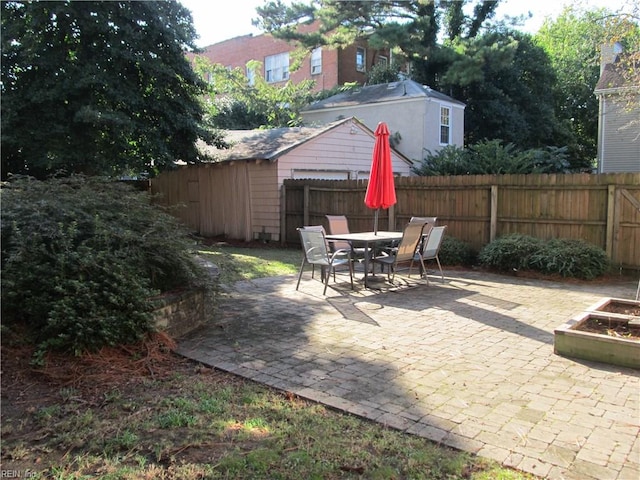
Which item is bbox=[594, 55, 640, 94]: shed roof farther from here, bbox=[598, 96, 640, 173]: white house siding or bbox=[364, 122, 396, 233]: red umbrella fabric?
bbox=[364, 122, 396, 233]: red umbrella fabric

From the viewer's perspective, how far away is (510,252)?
10.1 m

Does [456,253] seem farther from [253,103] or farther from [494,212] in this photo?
[253,103]

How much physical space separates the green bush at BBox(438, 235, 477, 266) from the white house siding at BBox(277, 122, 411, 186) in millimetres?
6040

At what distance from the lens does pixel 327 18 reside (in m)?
27.0

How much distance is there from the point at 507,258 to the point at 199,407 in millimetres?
8066

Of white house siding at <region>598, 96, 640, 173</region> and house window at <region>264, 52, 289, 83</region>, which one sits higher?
house window at <region>264, 52, 289, 83</region>

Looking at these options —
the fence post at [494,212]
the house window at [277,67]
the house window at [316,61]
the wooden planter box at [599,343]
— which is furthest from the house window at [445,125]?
the wooden planter box at [599,343]

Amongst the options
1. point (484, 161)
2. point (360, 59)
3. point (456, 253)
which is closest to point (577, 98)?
point (360, 59)

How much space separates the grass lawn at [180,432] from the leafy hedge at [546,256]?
7.39 metres

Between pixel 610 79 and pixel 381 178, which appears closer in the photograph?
pixel 381 178

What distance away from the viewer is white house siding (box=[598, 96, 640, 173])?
19.3 meters

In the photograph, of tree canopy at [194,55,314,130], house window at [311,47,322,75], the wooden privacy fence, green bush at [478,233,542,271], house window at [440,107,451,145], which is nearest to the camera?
the wooden privacy fence

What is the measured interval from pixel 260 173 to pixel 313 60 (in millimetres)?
19942

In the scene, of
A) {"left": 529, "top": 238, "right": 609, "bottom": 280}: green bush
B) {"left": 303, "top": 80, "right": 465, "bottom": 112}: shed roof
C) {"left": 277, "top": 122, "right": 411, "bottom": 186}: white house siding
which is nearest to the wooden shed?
{"left": 277, "top": 122, "right": 411, "bottom": 186}: white house siding
